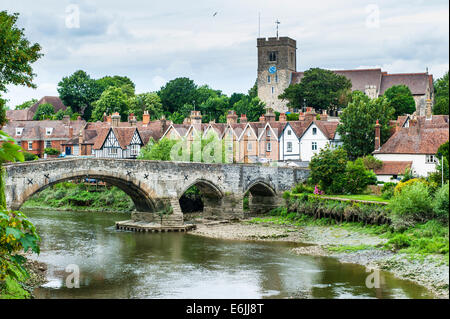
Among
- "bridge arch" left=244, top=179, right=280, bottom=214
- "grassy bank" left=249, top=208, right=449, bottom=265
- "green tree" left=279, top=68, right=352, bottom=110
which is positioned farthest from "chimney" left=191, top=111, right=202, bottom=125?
"grassy bank" left=249, top=208, right=449, bottom=265

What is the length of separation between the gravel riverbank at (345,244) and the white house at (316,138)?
59.5ft

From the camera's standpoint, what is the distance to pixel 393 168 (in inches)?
2016

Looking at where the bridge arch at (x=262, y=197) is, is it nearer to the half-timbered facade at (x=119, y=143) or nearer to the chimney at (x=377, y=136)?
the chimney at (x=377, y=136)

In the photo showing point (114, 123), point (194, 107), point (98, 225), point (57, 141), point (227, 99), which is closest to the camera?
point (98, 225)

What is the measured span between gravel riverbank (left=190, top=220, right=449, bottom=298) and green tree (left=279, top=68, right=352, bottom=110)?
125 ft

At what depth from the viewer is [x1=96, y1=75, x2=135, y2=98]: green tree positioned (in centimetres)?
10200

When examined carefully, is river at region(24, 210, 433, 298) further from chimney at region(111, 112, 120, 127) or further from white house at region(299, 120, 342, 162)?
chimney at region(111, 112, 120, 127)

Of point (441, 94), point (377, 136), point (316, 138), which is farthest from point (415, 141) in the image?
point (441, 94)

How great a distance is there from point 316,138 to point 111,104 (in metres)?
35.3

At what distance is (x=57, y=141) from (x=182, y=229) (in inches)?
1526

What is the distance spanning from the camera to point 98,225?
48.3 meters
